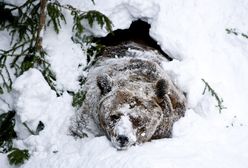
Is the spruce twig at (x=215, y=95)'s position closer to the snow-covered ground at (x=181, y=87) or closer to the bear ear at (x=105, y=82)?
the snow-covered ground at (x=181, y=87)

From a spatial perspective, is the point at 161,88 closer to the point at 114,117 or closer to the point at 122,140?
the point at 114,117

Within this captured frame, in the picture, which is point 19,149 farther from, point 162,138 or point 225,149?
point 225,149

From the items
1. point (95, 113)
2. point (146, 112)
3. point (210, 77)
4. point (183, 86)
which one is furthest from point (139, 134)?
point (210, 77)

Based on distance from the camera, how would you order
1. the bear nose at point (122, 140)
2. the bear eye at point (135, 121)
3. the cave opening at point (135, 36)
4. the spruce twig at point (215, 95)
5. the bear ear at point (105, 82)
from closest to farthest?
the bear nose at point (122, 140), the bear eye at point (135, 121), the bear ear at point (105, 82), the spruce twig at point (215, 95), the cave opening at point (135, 36)

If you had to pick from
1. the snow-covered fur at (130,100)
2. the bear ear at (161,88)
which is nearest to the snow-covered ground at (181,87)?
the snow-covered fur at (130,100)

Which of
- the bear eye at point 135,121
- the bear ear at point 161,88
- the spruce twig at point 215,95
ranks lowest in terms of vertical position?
the spruce twig at point 215,95

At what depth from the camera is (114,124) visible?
6895mm

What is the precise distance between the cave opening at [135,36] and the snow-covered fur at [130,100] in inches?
17.5

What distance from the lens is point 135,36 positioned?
376 inches

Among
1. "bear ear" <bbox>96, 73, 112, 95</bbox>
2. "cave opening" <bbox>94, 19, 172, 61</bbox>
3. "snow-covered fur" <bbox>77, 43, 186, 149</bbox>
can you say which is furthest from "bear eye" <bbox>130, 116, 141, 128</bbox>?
"cave opening" <bbox>94, 19, 172, 61</bbox>

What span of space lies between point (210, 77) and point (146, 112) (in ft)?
7.02

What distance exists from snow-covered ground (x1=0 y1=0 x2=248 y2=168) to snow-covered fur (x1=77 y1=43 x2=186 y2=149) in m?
0.21

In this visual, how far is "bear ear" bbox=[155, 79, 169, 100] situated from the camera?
732cm

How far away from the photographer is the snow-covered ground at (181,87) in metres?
6.54
